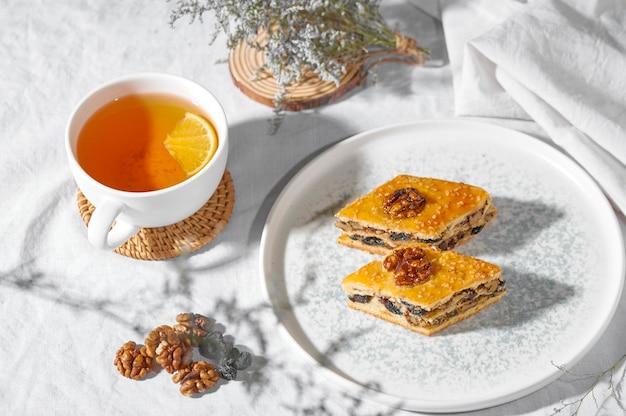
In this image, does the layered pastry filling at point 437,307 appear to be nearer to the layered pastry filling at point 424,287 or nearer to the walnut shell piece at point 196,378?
the layered pastry filling at point 424,287

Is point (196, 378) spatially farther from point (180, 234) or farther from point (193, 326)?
point (180, 234)

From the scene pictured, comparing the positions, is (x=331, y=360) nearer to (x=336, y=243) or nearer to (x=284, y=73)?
(x=336, y=243)

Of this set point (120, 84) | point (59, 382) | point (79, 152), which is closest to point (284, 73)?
point (120, 84)

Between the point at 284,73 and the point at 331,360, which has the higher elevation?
the point at 284,73

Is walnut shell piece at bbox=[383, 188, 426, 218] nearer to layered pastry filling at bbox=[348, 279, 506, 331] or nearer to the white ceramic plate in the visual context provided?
the white ceramic plate

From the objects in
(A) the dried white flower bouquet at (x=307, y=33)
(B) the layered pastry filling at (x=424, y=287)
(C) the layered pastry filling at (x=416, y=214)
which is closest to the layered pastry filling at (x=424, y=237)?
(C) the layered pastry filling at (x=416, y=214)

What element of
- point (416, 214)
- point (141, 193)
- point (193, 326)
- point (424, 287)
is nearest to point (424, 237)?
point (416, 214)

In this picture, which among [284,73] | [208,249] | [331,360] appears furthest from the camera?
[284,73]
